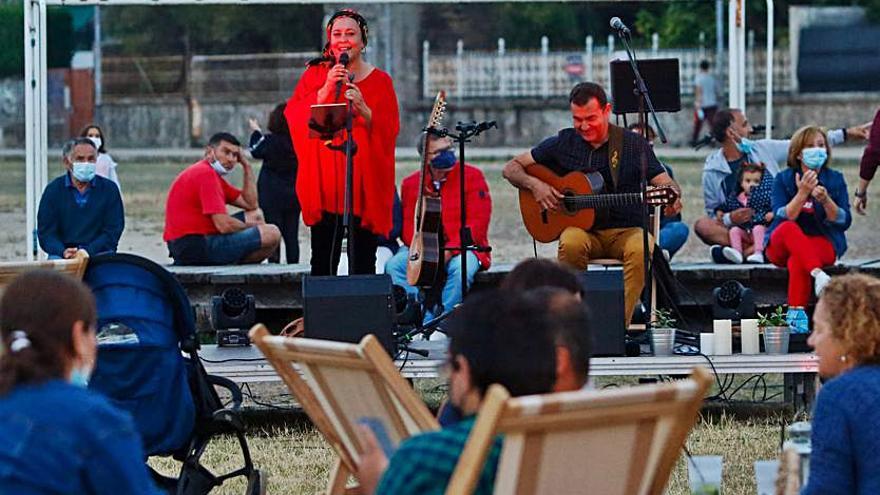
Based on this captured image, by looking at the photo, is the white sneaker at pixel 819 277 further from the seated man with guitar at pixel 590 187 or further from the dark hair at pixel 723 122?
the dark hair at pixel 723 122

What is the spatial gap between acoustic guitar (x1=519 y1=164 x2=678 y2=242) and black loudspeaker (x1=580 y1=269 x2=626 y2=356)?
49.0 inches

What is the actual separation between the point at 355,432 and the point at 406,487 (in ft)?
3.39

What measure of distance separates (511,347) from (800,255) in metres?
6.52

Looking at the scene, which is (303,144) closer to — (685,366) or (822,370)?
(685,366)

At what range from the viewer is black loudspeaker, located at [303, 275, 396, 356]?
745 centimetres

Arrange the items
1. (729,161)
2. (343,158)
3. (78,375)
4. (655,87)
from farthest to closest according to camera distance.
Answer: (729,161) → (655,87) → (343,158) → (78,375)

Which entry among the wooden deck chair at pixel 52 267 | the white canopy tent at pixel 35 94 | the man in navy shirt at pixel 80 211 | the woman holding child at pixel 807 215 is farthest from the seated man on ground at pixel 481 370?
the white canopy tent at pixel 35 94

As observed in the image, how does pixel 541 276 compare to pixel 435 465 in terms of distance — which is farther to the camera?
pixel 541 276

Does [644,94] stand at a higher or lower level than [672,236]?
higher

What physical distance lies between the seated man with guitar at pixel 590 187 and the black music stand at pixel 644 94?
0.30 feet

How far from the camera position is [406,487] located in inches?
131

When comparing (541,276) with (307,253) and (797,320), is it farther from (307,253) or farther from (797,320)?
(307,253)

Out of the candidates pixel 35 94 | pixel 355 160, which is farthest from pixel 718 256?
pixel 35 94

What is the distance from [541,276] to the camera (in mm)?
4387
